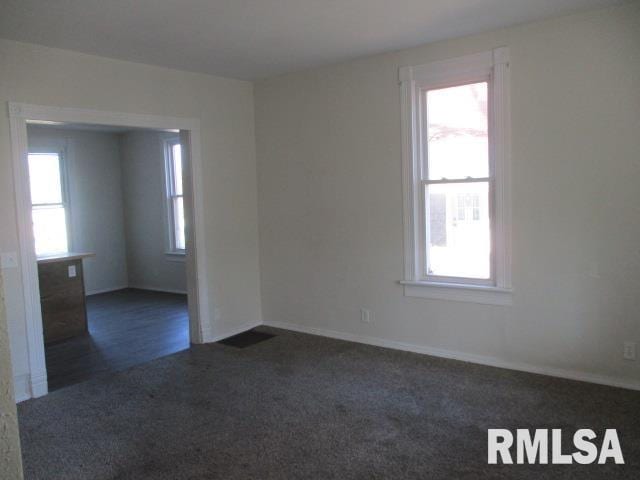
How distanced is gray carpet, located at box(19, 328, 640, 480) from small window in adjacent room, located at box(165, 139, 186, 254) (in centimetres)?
363

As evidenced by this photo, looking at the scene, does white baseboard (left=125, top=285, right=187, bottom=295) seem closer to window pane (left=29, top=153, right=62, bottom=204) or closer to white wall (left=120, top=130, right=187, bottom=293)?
white wall (left=120, top=130, right=187, bottom=293)

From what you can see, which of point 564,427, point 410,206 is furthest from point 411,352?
point 564,427

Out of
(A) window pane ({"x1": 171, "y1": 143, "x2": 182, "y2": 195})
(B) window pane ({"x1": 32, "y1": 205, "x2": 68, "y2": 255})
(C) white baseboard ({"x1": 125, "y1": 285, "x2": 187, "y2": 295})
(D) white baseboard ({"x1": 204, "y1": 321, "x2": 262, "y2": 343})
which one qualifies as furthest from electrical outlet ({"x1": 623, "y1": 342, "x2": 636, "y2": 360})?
(B) window pane ({"x1": 32, "y1": 205, "x2": 68, "y2": 255})

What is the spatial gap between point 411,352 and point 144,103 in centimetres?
323

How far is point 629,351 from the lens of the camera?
3.60 metres

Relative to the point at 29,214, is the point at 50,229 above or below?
below

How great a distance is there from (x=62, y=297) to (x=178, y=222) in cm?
249

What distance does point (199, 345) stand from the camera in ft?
16.5

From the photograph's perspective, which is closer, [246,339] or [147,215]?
[246,339]

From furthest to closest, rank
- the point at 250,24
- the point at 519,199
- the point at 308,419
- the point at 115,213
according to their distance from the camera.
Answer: the point at 115,213 < the point at 519,199 < the point at 250,24 < the point at 308,419

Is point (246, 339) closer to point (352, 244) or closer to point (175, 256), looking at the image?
point (352, 244)

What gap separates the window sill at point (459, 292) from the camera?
13.4ft

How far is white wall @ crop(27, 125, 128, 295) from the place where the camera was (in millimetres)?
7711

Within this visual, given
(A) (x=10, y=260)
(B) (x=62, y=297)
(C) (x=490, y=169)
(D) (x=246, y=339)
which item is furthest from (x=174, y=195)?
(C) (x=490, y=169)
